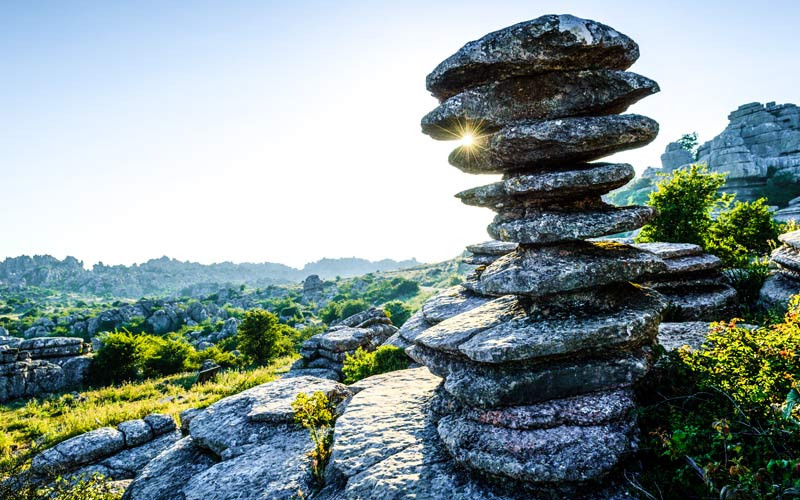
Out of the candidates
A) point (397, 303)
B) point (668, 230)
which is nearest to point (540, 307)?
point (668, 230)

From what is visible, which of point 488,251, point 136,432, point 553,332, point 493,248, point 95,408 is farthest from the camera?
point 95,408

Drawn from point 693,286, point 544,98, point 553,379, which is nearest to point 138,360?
point 553,379

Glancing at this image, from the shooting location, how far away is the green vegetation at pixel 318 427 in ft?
20.4

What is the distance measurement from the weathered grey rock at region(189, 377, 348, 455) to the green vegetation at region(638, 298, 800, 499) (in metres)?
6.78

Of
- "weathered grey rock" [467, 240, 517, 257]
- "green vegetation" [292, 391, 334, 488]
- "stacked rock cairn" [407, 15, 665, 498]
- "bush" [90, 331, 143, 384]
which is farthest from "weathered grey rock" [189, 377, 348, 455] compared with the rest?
Result: "bush" [90, 331, 143, 384]

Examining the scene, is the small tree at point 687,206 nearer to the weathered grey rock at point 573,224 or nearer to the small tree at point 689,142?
the weathered grey rock at point 573,224

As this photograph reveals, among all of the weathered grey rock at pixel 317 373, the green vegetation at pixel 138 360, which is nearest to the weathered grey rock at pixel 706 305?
the weathered grey rock at pixel 317 373

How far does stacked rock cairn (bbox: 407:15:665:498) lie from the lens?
5.14 m

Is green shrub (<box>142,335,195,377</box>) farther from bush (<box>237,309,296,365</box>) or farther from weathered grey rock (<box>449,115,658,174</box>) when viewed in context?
weathered grey rock (<box>449,115,658,174</box>)

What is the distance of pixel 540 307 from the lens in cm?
629

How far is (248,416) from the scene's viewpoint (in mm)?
8555

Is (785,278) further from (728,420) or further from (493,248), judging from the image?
(728,420)

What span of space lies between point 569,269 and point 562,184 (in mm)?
1371

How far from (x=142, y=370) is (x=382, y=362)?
25.8 meters
